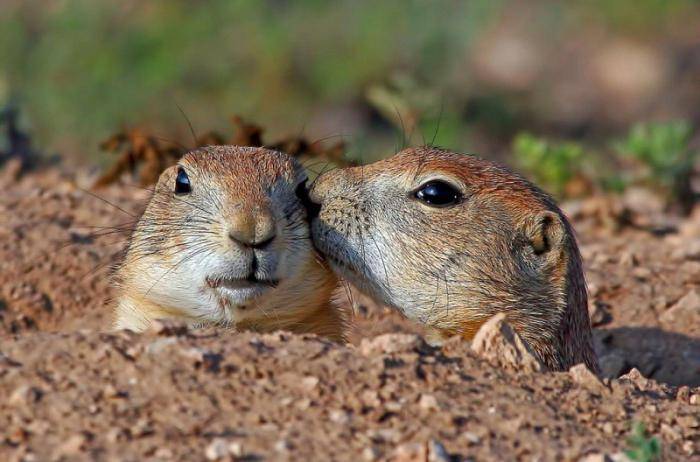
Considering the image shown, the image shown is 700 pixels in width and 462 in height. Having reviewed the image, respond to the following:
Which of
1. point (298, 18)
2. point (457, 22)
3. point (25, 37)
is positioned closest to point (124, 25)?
point (25, 37)

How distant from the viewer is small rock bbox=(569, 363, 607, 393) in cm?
409

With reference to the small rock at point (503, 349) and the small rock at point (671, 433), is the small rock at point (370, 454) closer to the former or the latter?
the small rock at point (503, 349)

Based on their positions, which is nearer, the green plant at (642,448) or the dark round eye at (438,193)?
the green plant at (642,448)

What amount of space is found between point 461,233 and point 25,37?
9.07 meters

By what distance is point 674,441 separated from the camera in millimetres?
3877

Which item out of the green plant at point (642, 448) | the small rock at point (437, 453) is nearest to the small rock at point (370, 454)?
the small rock at point (437, 453)

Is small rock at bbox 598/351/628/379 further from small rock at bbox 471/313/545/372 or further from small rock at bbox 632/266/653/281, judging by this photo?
small rock at bbox 471/313/545/372

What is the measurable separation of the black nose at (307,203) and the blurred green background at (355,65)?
5.71 meters

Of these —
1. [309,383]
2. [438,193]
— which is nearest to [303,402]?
[309,383]

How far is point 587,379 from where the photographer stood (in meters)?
4.11

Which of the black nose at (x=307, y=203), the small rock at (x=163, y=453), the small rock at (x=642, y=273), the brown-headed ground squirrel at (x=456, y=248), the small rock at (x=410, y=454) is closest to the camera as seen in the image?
the small rock at (x=163, y=453)

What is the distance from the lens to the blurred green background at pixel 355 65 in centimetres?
1191

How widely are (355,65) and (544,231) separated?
820 cm

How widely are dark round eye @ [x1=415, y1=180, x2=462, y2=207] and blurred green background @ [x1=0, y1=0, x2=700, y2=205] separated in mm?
5813
